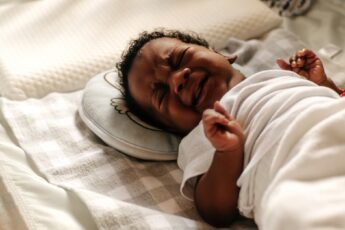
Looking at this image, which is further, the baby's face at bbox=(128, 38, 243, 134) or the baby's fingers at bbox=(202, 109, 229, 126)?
the baby's face at bbox=(128, 38, 243, 134)

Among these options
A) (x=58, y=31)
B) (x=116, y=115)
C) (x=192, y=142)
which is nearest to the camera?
(x=192, y=142)

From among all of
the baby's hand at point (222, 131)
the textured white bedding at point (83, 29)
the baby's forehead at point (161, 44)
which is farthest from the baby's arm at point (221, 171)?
the textured white bedding at point (83, 29)

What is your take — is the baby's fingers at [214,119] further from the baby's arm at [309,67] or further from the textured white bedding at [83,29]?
the textured white bedding at [83,29]

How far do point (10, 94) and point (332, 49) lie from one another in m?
0.89

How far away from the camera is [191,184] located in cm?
103

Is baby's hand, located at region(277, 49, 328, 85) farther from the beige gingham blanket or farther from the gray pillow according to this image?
the gray pillow

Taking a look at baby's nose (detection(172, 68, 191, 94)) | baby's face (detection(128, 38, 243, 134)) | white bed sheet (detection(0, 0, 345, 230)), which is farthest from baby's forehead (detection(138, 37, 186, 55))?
white bed sheet (detection(0, 0, 345, 230))

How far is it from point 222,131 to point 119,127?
1.14 feet

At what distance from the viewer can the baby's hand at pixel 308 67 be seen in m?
1.19

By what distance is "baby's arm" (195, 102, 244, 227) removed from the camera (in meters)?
0.88

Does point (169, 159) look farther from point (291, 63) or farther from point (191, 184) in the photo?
point (291, 63)

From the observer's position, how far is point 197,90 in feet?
3.57

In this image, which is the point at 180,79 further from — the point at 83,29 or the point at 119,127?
the point at 83,29

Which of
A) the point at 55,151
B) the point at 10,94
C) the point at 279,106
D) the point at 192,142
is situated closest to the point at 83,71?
the point at 10,94
